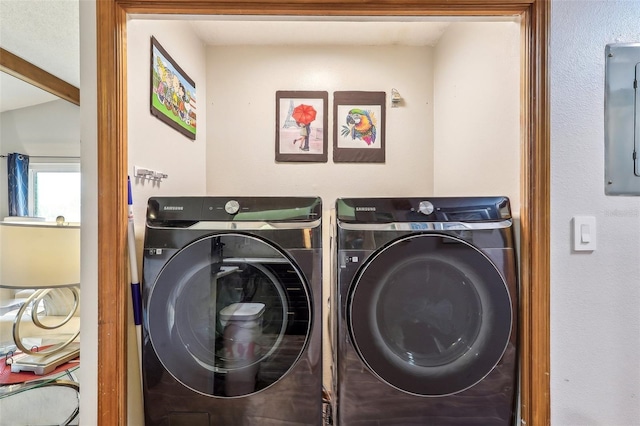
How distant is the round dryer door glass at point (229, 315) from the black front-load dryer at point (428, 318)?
0.19 meters

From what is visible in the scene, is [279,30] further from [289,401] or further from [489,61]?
[289,401]

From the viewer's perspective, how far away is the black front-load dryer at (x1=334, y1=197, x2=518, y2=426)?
110 centimetres

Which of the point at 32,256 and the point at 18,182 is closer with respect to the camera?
the point at 32,256

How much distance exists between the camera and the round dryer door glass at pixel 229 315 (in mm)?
1116

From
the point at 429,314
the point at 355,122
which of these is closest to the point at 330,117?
the point at 355,122

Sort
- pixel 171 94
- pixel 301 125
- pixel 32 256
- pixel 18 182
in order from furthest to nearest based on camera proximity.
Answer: pixel 301 125 → pixel 171 94 → pixel 18 182 → pixel 32 256

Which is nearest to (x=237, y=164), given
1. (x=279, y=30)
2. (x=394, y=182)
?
(x=279, y=30)

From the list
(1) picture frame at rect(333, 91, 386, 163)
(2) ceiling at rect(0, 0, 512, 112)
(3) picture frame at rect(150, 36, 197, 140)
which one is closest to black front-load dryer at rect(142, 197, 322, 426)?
(3) picture frame at rect(150, 36, 197, 140)

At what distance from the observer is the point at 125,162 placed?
42.8 inches

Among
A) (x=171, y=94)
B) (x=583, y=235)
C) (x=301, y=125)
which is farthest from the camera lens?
(x=301, y=125)

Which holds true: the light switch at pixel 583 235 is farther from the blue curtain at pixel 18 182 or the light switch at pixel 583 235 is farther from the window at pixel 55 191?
the blue curtain at pixel 18 182

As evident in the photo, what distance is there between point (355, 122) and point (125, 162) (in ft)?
5.12

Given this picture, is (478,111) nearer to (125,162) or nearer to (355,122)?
(355,122)

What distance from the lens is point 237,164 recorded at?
224cm
